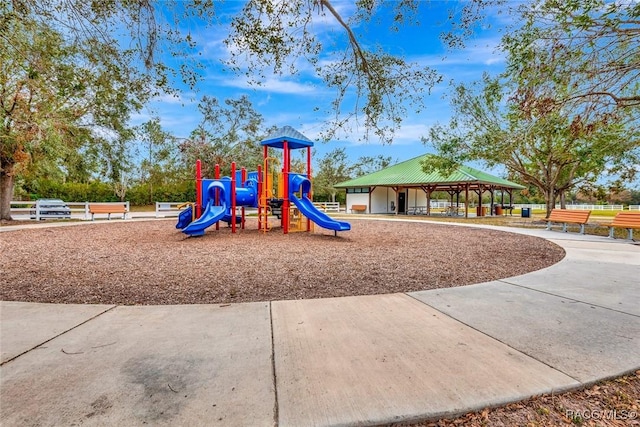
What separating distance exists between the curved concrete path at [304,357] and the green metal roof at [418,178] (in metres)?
21.0

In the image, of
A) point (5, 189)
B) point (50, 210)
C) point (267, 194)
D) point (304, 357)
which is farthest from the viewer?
point (50, 210)

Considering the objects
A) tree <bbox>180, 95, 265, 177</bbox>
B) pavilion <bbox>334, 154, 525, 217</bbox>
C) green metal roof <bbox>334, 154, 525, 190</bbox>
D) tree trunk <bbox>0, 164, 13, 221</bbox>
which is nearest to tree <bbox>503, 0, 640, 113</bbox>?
green metal roof <bbox>334, 154, 525, 190</bbox>

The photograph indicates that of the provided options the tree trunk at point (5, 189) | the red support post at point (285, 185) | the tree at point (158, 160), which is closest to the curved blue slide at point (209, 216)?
the red support post at point (285, 185)

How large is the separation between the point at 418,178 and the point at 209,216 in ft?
69.2

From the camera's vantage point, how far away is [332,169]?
152 feet

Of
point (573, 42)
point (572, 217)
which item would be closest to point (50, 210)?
point (573, 42)

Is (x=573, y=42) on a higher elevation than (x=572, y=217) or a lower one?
higher

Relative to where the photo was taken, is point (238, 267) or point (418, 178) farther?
point (418, 178)

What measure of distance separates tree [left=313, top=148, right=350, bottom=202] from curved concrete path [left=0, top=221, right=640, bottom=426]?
38.8 meters

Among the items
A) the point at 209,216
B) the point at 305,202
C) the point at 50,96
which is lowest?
the point at 209,216

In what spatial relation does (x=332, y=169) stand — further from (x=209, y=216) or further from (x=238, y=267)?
(x=238, y=267)

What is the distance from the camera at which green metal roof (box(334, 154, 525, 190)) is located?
81.6 feet

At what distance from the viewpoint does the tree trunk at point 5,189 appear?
15.0 metres

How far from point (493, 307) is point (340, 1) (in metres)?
4.75
